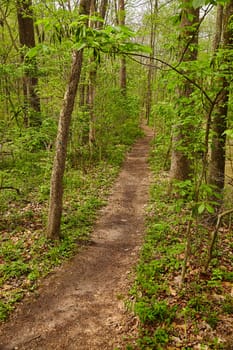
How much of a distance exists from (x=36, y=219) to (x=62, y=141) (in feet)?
8.19

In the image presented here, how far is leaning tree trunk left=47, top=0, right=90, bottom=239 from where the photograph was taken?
504 centimetres

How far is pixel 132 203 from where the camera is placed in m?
7.98

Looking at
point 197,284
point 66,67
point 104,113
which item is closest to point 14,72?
point 66,67

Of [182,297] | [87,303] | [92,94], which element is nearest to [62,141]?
[87,303]

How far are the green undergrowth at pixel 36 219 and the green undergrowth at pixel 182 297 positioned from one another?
1.78 metres

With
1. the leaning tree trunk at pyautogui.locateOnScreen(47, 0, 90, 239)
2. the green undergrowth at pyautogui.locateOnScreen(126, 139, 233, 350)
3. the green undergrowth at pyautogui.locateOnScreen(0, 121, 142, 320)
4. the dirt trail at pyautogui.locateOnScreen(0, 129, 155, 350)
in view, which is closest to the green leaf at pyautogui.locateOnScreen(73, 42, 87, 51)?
the green undergrowth at pyautogui.locateOnScreen(126, 139, 233, 350)

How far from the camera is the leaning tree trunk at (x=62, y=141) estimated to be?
16.5 feet

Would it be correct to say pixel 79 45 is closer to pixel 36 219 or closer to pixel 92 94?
pixel 36 219

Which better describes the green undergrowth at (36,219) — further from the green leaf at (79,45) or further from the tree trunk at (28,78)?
the green leaf at (79,45)

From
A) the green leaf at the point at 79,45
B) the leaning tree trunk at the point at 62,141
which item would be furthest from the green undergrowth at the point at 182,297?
the green leaf at the point at 79,45

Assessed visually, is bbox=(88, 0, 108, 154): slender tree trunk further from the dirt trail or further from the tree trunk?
the dirt trail

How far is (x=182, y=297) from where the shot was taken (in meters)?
3.82

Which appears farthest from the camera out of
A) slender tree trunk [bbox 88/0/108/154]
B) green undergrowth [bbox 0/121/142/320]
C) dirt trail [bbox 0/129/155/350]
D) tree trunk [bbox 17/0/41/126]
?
slender tree trunk [bbox 88/0/108/154]

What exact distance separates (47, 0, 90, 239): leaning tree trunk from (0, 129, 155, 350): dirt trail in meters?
0.95
